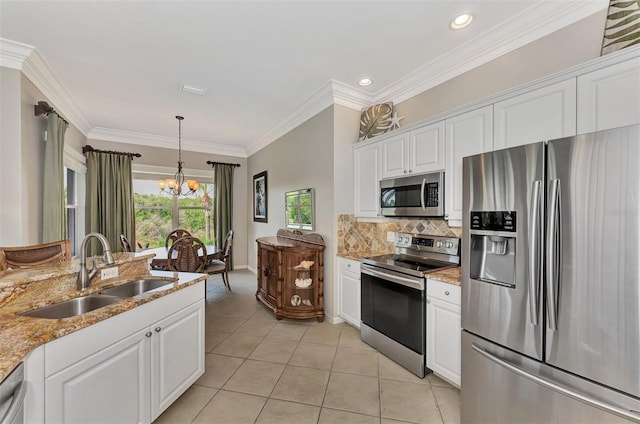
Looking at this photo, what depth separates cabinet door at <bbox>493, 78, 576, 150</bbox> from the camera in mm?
1658

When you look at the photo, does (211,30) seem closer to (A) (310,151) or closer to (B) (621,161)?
(A) (310,151)

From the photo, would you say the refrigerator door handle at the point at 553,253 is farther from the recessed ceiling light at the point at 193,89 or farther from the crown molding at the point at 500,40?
the recessed ceiling light at the point at 193,89

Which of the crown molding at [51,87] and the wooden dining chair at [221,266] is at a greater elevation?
the crown molding at [51,87]

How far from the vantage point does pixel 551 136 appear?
1.74 meters

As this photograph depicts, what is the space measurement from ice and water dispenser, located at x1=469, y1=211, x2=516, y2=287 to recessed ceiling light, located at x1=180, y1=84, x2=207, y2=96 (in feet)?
10.7

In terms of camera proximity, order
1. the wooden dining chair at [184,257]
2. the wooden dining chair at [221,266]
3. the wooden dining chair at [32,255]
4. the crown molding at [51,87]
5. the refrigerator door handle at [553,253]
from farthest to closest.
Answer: the wooden dining chair at [221,266] < the wooden dining chair at [184,257] < the crown molding at [51,87] < the wooden dining chair at [32,255] < the refrigerator door handle at [553,253]

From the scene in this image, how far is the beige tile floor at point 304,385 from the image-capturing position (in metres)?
1.88

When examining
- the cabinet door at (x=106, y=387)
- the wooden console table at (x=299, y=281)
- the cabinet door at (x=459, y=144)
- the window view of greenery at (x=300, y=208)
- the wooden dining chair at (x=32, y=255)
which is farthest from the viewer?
the window view of greenery at (x=300, y=208)

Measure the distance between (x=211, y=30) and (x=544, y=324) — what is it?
303 cm

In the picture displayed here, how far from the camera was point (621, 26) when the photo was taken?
5.44 feet

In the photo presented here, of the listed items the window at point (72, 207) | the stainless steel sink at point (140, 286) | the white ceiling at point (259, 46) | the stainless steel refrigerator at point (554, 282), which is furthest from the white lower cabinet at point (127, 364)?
the window at point (72, 207)

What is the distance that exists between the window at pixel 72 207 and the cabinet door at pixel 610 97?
6.12 meters

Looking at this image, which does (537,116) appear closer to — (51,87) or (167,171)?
(51,87)

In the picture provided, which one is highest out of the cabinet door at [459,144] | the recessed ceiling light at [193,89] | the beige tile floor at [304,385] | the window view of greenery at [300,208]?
the recessed ceiling light at [193,89]
